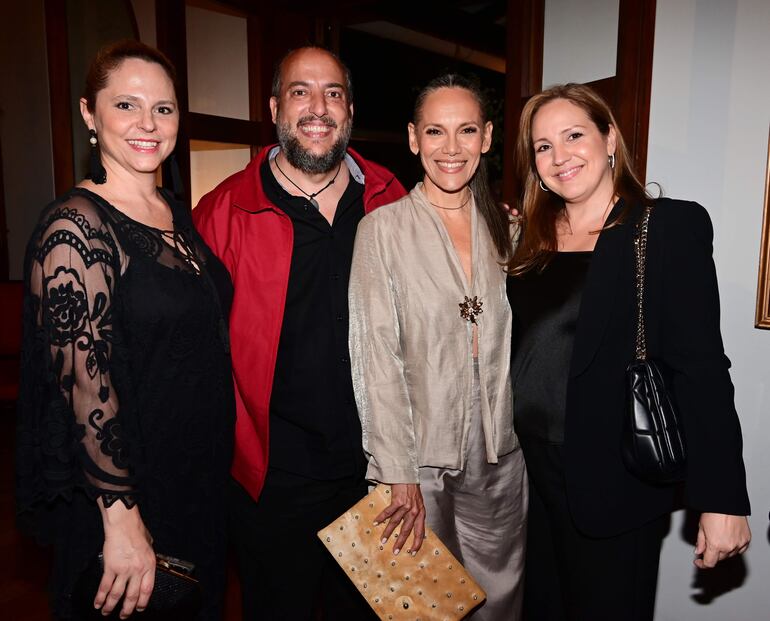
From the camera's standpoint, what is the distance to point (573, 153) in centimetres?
174

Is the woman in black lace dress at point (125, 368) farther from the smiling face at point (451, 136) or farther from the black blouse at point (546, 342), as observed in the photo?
the black blouse at point (546, 342)

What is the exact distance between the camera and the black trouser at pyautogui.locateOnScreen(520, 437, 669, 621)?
5.29 ft

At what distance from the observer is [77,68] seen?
4777mm

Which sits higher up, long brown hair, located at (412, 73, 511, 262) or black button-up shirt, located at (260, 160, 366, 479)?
long brown hair, located at (412, 73, 511, 262)

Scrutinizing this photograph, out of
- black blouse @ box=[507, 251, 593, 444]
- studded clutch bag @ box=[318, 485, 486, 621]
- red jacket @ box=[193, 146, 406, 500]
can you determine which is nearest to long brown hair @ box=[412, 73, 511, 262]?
black blouse @ box=[507, 251, 593, 444]

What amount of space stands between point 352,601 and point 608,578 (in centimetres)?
97

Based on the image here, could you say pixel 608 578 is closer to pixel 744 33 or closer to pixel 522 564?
pixel 522 564

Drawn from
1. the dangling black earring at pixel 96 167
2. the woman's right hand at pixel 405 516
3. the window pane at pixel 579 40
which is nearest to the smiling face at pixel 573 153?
the window pane at pixel 579 40

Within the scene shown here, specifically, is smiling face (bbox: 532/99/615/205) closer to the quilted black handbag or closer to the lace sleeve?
the quilted black handbag

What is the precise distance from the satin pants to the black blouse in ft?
0.44

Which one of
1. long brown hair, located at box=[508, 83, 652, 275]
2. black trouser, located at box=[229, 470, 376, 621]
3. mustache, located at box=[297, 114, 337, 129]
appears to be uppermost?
mustache, located at box=[297, 114, 337, 129]

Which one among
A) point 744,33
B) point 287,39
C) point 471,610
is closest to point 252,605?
point 471,610

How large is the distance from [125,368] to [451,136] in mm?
1084

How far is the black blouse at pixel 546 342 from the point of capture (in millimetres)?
1683
